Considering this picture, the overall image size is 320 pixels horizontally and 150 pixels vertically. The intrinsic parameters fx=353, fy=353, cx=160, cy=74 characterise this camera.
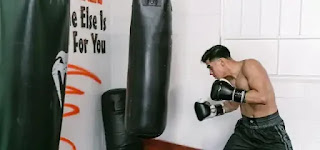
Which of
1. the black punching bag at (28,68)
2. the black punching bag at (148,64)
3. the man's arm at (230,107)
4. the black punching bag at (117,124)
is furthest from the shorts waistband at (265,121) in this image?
the black punching bag at (28,68)

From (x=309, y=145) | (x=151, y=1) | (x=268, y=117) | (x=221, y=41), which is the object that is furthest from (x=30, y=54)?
(x=309, y=145)

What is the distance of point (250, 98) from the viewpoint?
7.15 ft

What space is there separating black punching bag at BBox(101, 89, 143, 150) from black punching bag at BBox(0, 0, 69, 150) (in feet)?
5.59

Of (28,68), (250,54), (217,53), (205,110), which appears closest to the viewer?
(28,68)

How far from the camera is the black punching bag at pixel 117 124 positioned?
3139mm

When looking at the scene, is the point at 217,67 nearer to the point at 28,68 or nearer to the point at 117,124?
the point at 117,124

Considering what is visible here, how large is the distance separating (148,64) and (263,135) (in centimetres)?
94

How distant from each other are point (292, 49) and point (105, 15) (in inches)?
70.6

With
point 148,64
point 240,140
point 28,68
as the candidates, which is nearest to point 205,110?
point 240,140

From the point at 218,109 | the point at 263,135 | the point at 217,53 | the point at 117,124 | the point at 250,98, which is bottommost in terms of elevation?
the point at 117,124

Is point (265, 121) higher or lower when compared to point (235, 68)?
lower

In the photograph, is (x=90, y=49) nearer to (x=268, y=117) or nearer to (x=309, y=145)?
(x=268, y=117)

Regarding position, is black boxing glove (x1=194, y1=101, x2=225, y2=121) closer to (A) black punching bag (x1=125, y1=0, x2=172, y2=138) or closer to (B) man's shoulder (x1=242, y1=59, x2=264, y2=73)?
(B) man's shoulder (x1=242, y1=59, x2=264, y2=73)

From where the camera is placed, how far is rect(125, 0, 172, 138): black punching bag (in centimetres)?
193
